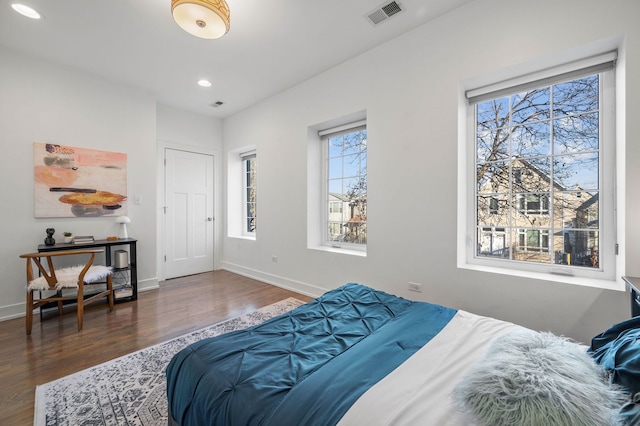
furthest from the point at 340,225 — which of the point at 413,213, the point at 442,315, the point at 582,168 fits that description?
the point at 582,168

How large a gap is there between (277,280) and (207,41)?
10.2 feet

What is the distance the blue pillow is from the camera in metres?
0.79

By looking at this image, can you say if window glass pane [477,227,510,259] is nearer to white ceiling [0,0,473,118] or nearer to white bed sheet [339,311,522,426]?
white bed sheet [339,311,522,426]

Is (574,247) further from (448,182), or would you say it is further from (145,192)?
(145,192)

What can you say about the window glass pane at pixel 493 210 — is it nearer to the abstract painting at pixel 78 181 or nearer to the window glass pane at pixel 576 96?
the window glass pane at pixel 576 96

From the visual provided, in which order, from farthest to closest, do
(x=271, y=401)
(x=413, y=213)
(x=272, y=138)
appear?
(x=272, y=138) → (x=413, y=213) → (x=271, y=401)

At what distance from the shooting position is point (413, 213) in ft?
8.82

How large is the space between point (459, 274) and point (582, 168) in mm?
1221

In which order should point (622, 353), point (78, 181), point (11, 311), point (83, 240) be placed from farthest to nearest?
point (78, 181) → point (83, 240) → point (11, 311) → point (622, 353)

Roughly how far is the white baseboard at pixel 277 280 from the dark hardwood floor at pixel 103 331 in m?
0.10

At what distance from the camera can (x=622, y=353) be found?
878 mm

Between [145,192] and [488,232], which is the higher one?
[145,192]

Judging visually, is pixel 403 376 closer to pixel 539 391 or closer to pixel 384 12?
pixel 539 391

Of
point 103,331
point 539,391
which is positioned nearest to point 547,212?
point 539,391
